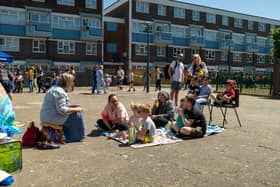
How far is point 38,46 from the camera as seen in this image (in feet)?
119

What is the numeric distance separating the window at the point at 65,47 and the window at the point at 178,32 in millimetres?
16661

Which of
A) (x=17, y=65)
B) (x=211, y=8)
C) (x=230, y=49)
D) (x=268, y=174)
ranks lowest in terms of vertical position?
(x=268, y=174)

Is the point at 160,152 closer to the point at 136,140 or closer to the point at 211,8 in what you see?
the point at 136,140

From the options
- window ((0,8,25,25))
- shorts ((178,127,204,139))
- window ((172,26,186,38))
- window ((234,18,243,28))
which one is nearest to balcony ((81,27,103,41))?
window ((0,8,25,25))

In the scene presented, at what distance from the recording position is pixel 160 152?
17.1 ft

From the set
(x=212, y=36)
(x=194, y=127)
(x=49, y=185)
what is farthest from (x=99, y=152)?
(x=212, y=36)

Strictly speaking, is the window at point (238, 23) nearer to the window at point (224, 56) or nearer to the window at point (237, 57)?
the window at point (237, 57)

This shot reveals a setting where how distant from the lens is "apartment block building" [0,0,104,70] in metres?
34.2

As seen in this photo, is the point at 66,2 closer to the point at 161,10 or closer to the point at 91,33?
the point at 91,33

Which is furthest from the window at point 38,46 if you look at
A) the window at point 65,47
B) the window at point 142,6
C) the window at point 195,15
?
the window at point 195,15

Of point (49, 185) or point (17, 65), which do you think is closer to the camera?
point (49, 185)

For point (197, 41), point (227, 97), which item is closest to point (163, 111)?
point (227, 97)

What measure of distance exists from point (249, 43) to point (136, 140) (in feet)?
187

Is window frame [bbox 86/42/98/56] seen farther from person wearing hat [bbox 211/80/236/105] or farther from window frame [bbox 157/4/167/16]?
person wearing hat [bbox 211/80/236/105]
